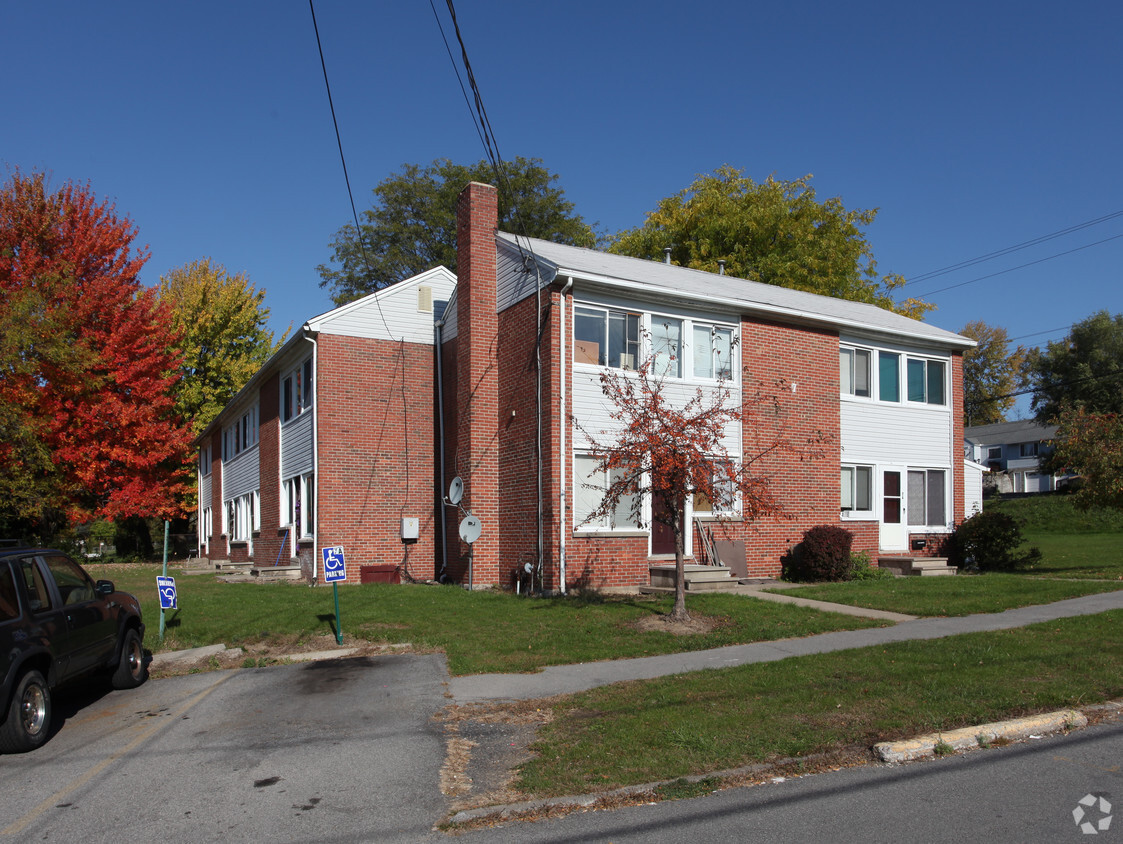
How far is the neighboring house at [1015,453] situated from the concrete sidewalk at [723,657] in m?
50.4

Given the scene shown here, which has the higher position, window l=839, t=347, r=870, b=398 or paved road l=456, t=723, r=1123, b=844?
window l=839, t=347, r=870, b=398

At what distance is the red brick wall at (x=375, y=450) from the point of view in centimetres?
2084

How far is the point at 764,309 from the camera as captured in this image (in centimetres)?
1928

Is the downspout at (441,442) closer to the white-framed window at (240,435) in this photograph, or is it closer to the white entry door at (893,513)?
the white-framed window at (240,435)

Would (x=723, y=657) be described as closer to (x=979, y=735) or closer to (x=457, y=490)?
(x=979, y=735)

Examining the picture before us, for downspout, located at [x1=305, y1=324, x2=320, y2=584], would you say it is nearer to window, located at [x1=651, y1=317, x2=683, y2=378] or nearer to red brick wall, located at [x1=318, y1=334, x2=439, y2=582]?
red brick wall, located at [x1=318, y1=334, x2=439, y2=582]

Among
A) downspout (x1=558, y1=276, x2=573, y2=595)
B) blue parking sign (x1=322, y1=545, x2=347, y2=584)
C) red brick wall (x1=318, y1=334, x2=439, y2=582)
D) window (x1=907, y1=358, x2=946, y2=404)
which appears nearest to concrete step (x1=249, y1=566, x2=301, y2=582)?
red brick wall (x1=318, y1=334, x2=439, y2=582)

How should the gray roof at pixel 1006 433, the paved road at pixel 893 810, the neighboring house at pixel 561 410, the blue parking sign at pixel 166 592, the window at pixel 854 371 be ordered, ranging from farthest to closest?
the gray roof at pixel 1006 433 < the window at pixel 854 371 < the neighboring house at pixel 561 410 < the blue parking sign at pixel 166 592 < the paved road at pixel 893 810

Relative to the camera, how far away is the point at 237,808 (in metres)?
5.87

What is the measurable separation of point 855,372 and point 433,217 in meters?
26.6

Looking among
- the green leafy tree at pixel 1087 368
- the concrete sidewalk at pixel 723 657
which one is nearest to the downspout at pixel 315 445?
the concrete sidewalk at pixel 723 657

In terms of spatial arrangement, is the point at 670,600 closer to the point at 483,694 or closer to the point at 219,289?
the point at 483,694

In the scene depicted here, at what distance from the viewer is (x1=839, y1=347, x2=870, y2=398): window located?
70.0 feet

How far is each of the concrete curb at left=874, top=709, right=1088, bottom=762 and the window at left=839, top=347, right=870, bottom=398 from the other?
47.2ft
